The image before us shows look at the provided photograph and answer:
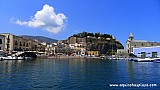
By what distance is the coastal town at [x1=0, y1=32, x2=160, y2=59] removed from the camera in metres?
113

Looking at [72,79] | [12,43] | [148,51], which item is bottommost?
[72,79]

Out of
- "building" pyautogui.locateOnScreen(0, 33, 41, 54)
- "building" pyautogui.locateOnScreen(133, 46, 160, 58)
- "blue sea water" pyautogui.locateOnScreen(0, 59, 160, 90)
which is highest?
"building" pyautogui.locateOnScreen(0, 33, 41, 54)

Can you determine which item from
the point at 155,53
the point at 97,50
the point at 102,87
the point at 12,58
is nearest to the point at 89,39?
the point at 97,50

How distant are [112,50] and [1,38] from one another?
306 feet

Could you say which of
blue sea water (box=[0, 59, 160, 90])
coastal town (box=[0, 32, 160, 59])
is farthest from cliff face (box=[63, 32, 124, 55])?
blue sea water (box=[0, 59, 160, 90])

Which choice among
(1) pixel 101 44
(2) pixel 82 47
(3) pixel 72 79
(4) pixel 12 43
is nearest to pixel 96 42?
(1) pixel 101 44

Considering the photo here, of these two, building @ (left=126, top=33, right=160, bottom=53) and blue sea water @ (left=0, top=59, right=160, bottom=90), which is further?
building @ (left=126, top=33, right=160, bottom=53)

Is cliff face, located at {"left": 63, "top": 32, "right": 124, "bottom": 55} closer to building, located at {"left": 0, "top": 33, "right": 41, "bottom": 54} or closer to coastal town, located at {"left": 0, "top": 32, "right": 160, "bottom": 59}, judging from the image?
coastal town, located at {"left": 0, "top": 32, "right": 160, "bottom": 59}

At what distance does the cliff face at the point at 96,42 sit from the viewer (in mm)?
177250

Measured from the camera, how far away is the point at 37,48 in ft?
496

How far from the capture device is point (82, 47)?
17575 cm

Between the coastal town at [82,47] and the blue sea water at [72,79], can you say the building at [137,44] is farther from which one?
the blue sea water at [72,79]

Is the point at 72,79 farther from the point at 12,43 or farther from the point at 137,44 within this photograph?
the point at 137,44

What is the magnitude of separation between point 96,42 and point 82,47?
1401 cm
